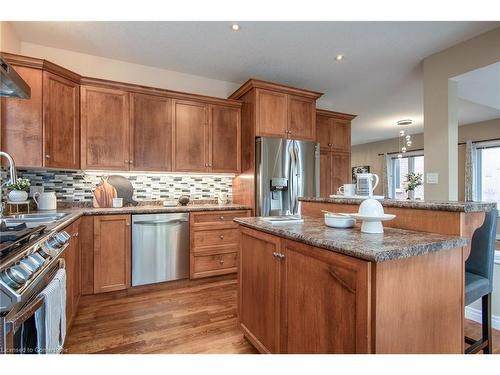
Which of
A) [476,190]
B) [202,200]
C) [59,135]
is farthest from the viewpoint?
[476,190]

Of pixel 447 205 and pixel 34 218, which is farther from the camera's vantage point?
pixel 34 218

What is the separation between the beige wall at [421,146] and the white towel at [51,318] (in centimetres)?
350

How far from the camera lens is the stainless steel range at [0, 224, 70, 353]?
0.89m

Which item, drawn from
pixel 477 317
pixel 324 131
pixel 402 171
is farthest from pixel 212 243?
pixel 402 171

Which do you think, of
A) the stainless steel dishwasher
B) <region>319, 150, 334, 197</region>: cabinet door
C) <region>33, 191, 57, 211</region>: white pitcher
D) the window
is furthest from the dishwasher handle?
the window

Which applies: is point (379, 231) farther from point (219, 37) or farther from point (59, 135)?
point (59, 135)

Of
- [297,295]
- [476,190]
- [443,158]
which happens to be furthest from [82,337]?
[476,190]

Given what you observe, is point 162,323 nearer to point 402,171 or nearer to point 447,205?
point 447,205

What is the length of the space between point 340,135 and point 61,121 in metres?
3.97

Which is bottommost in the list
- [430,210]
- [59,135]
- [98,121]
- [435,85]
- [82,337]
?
[82,337]

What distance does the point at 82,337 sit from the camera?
192 cm

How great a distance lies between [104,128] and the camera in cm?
284

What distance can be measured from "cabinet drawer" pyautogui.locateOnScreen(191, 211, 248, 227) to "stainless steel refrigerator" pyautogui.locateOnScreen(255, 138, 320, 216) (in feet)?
0.99
